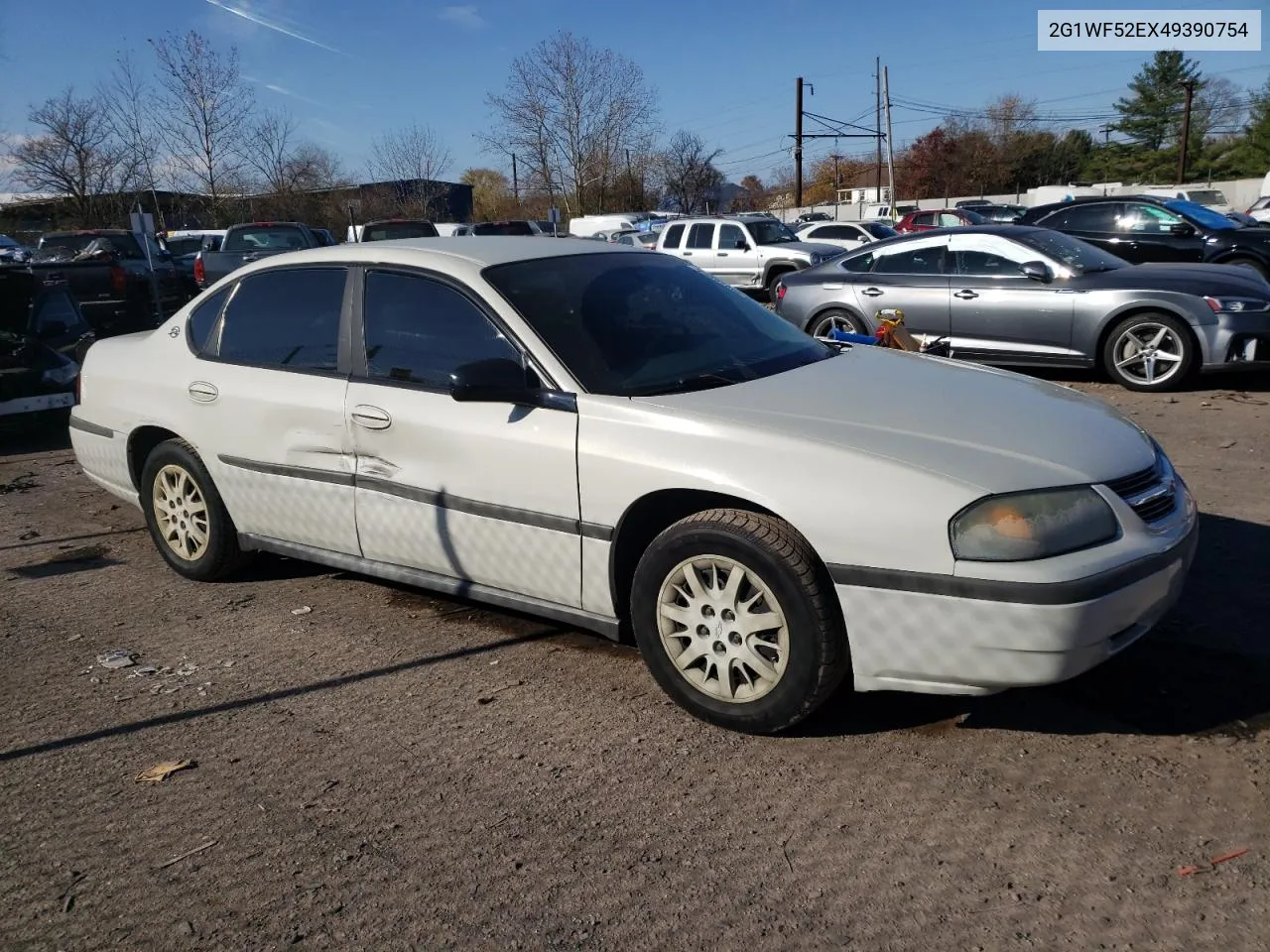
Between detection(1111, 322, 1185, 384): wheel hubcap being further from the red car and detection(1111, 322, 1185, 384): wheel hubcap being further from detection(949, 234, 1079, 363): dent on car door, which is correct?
the red car

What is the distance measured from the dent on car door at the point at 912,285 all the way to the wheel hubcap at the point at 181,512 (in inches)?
277

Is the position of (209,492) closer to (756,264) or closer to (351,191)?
(756,264)

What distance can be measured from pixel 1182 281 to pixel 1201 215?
820cm

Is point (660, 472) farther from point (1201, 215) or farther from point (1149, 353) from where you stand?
point (1201, 215)

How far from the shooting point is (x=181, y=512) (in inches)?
201

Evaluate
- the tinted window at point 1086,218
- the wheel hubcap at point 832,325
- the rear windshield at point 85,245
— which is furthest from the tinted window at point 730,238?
the rear windshield at point 85,245

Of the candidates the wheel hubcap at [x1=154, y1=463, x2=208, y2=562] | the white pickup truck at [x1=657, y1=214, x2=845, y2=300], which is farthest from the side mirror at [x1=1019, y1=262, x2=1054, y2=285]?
the white pickup truck at [x1=657, y1=214, x2=845, y2=300]

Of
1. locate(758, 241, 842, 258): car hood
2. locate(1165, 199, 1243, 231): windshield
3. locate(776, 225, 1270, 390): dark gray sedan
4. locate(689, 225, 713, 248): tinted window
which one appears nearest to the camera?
locate(776, 225, 1270, 390): dark gray sedan

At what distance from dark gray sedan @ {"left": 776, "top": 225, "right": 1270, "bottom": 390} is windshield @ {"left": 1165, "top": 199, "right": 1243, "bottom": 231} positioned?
6.32 m

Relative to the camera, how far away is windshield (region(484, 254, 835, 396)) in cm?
388

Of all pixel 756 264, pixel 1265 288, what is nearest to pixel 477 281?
pixel 1265 288

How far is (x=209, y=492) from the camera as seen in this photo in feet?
16.1

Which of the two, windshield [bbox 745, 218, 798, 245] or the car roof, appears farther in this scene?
windshield [bbox 745, 218, 798, 245]

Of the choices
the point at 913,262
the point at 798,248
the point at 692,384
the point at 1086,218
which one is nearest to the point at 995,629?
the point at 692,384
